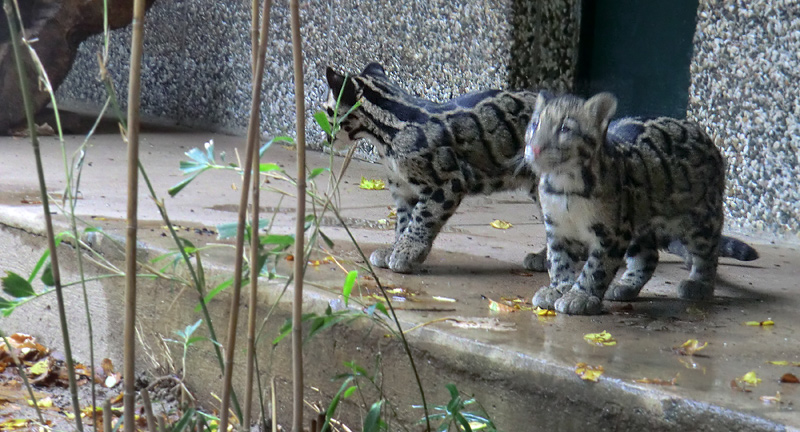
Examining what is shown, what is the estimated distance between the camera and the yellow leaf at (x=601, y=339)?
10.7 feet

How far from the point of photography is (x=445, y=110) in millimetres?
4465

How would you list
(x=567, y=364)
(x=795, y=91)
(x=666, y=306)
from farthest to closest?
(x=795, y=91)
(x=666, y=306)
(x=567, y=364)

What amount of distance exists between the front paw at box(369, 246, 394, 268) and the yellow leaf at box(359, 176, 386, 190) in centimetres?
235

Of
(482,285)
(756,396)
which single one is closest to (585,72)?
(482,285)

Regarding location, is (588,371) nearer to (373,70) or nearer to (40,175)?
(40,175)

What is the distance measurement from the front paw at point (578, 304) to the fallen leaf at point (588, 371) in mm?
686

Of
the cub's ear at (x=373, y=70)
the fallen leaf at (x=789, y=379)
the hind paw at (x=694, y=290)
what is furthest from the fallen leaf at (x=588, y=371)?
the cub's ear at (x=373, y=70)

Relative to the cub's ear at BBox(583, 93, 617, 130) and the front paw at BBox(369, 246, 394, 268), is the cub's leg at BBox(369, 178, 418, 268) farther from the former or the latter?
the cub's ear at BBox(583, 93, 617, 130)

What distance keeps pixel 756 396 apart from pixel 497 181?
1967mm

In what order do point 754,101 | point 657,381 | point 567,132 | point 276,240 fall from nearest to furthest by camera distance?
point 276,240 < point 657,381 < point 567,132 < point 754,101

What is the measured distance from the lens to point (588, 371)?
9.62 ft

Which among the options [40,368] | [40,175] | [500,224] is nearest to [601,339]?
[40,175]

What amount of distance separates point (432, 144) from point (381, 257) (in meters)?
0.60

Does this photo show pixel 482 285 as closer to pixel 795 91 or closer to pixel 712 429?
pixel 712 429
